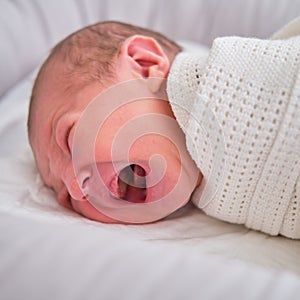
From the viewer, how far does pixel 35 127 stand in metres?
0.85

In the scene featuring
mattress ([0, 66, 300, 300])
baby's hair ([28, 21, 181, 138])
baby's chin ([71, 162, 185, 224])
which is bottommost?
baby's chin ([71, 162, 185, 224])

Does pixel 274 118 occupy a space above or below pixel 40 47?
above

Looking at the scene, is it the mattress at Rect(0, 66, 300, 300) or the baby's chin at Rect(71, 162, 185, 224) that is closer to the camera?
the mattress at Rect(0, 66, 300, 300)

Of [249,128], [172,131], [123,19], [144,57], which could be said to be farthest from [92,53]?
[123,19]

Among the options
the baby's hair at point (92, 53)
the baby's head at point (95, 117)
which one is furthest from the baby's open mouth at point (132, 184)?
the baby's hair at point (92, 53)

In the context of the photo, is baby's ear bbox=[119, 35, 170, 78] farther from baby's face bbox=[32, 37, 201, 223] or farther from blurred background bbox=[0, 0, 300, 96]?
blurred background bbox=[0, 0, 300, 96]

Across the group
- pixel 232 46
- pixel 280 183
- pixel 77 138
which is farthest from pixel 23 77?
pixel 280 183

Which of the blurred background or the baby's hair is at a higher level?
the baby's hair

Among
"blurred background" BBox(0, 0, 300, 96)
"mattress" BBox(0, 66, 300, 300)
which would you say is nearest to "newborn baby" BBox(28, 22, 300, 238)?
"mattress" BBox(0, 66, 300, 300)

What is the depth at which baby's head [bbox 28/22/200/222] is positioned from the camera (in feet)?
2.52

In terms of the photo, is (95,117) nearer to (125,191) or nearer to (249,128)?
(125,191)

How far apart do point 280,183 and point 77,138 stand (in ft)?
1.02

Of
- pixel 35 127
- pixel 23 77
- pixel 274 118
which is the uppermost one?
pixel 274 118

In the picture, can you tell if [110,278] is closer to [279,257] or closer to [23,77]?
[279,257]
